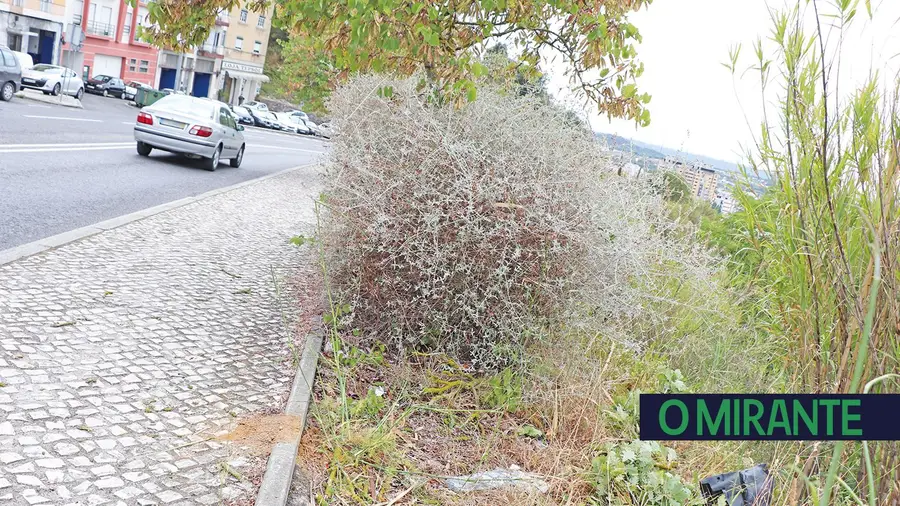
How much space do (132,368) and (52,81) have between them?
31.1 metres

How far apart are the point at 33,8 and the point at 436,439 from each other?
150ft

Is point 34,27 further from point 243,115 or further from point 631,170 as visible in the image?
point 631,170

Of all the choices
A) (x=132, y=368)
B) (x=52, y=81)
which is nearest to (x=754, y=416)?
(x=132, y=368)

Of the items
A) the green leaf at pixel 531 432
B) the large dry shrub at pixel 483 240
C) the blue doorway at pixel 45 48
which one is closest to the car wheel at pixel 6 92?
the blue doorway at pixel 45 48

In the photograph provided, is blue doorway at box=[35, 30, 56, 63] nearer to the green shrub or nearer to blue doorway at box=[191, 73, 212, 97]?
blue doorway at box=[191, 73, 212, 97]

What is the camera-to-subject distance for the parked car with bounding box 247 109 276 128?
168ft

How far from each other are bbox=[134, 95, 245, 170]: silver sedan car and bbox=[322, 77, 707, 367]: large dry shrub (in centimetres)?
1177

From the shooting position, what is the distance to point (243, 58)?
67.1 metres

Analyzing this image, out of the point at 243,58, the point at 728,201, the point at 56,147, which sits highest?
the point at 243,58

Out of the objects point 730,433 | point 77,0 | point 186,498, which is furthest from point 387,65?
point 77,0

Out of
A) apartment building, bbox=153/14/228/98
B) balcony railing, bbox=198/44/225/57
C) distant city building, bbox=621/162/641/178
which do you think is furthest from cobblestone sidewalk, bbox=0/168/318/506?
balcony railing, bbox=198/44/225/57

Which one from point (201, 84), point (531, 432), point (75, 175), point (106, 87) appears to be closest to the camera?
point (531, 432)

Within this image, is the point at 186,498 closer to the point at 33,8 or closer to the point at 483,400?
the point at 483,400

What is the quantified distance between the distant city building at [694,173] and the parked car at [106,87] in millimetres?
41772
